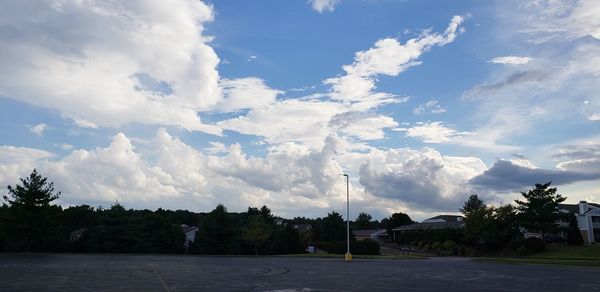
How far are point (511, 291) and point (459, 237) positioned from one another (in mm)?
56027

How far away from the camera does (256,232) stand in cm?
6047

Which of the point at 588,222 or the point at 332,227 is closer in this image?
the point at 588,222

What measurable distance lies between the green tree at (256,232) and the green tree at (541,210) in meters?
30.3

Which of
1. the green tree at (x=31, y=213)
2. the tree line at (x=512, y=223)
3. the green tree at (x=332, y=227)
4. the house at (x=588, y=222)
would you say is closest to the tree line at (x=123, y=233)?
the green tree at (x=31, y=213)

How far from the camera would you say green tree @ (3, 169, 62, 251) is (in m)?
48.6

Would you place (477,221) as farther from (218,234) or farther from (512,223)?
(218,234)

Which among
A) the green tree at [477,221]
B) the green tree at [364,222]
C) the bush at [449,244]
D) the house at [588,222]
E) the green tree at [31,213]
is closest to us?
the green tree at [31,213]

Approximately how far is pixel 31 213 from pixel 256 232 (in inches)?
934

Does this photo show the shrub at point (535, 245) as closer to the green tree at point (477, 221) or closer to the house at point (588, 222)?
the green tree at point (477, 221)

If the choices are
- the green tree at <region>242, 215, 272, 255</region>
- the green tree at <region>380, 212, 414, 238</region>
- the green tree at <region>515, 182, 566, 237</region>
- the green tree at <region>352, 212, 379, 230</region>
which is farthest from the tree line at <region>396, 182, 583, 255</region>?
the green tree at <region>352, 212, 379, 230</region>

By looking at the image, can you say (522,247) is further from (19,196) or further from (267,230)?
(19,196)

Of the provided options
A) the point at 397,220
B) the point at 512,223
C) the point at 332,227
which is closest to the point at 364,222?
the point at 397,220

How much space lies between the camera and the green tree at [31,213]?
1914 inches

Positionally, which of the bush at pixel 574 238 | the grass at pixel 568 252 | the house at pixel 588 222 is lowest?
the grass at pixel 568 252
